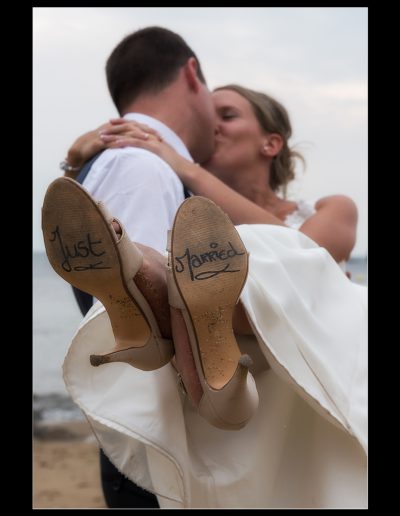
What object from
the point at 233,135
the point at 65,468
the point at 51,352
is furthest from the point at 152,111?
the point at 51,352

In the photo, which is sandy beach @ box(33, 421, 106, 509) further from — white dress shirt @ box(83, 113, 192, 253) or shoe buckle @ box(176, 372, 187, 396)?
shoe buckle @ box(176, 372, 187, 396)

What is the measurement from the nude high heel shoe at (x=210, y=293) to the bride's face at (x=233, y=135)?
1159 mm

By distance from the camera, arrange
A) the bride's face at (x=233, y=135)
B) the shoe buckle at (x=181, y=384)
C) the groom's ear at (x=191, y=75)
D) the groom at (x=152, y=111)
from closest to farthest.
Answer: the shoe buckle at (x=181, y=384) < the groom at (x=152, y=111) < the groom's ear at (x=191, y=75) < the bride's face at (x=233, y=135)

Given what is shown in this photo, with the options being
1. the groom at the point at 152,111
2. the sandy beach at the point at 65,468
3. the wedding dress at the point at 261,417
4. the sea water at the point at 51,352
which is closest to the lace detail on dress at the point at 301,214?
the groom at the point at 152,111

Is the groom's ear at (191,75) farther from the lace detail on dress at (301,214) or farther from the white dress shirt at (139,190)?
the lace detail on dress at (301,214)

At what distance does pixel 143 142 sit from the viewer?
1.94 m

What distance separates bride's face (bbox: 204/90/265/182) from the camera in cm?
252

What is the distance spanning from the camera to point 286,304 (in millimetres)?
1617

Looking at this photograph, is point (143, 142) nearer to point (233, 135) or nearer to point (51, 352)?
point (233, 135)

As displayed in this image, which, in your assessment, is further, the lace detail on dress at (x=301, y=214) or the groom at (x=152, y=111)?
the lace detail on dress at (x=301, y=214)

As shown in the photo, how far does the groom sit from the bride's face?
0.35 feet

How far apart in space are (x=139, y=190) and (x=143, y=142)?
217mm

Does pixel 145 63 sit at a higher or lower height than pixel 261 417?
higher

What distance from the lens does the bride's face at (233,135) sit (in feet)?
8.27
